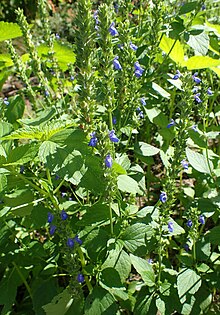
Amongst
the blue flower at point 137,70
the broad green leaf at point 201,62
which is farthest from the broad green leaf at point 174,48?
the blue flower at point 137,70

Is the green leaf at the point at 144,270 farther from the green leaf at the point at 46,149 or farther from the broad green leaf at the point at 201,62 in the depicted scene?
the broad green leaf at the point at 201,62

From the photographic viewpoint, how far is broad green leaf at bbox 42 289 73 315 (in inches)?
84.4

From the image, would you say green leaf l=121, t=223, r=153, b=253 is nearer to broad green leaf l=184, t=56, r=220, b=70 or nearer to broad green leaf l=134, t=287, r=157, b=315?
broad green leaf l=134, t=287, r=157, b=315

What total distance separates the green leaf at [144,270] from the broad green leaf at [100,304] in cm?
22

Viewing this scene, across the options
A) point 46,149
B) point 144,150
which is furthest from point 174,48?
point 46,149

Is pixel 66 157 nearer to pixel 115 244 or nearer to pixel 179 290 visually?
pixel 115 244

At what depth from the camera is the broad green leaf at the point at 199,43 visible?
2.36 metres

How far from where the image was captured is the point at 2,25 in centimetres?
237

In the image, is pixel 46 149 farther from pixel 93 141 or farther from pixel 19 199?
pixel 19 199

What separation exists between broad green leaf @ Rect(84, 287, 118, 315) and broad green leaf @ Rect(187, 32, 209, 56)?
→ 1.36m

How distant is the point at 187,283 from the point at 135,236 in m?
0.44

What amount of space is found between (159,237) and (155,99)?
100cm

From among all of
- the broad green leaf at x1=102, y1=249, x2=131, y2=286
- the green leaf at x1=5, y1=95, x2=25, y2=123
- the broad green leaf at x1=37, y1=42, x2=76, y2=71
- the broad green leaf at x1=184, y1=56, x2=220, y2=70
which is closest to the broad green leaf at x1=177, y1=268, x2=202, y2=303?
the broad green leaf at x1=102, y1=249, x2=131, y2=286

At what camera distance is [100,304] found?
1.97 metres
